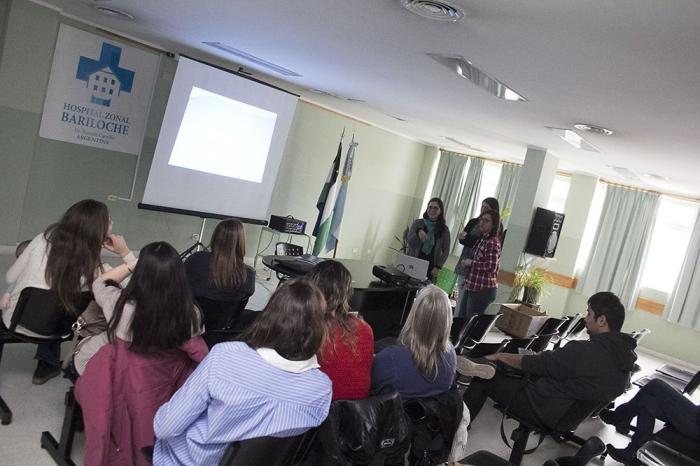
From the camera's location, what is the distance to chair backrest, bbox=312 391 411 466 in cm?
205

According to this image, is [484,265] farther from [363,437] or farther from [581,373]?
[363,437]

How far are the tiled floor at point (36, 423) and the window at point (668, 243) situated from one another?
5.20 metres

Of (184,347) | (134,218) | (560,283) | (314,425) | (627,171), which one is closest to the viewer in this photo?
(314,425)

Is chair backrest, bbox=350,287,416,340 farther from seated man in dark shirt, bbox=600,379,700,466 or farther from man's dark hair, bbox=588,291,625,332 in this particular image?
seated man in dark shirt, bbox=600,379,700,466

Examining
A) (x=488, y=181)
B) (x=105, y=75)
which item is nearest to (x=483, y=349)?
(x=105, y=75)

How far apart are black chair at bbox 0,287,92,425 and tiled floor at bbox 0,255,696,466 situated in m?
0.10

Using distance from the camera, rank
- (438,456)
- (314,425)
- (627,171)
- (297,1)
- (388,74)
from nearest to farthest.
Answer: (314,425) < (438,456) < (297,1) < (388,74) < (627,171)

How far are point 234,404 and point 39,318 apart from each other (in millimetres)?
1527

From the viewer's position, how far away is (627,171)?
7.57 m

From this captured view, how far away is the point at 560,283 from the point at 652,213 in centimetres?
178

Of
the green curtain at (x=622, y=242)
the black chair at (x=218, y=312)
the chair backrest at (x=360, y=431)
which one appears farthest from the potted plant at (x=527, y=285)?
the chair backrest at (x=360, y=431)

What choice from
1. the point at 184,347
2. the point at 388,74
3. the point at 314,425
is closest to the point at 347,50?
the point at 388,74

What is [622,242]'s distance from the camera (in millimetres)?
9422

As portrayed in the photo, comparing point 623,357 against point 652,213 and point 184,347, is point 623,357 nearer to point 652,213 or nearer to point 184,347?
point 184,347
